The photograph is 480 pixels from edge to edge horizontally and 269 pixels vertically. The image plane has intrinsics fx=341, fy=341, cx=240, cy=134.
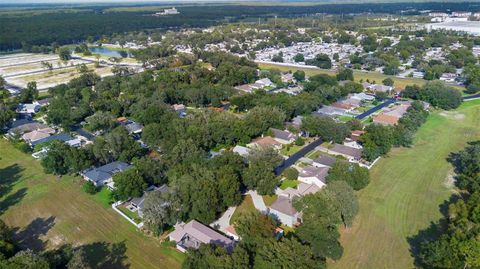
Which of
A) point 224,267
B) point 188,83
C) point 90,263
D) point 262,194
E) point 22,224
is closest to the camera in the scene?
point 224,267

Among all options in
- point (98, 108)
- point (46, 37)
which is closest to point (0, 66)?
point (46, 37)

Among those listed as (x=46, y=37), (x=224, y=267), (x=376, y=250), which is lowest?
(x=376, y=250)

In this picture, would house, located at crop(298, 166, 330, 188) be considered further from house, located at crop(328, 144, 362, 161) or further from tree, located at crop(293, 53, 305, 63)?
tree, located at crop(293, 53, 305, 63)

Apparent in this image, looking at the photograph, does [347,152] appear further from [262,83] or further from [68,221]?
[262,83]

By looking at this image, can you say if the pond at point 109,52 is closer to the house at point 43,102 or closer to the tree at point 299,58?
the house at point 43,102

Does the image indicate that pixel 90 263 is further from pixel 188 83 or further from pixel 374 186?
pixel 188 83

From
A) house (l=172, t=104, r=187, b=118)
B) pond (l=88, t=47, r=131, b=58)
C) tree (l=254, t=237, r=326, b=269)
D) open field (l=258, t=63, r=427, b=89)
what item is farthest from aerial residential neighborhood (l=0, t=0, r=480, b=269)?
pond (l=88, t=47, r=131, b=58)
